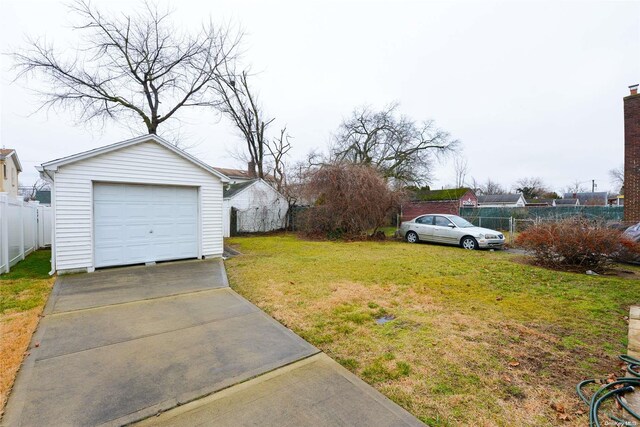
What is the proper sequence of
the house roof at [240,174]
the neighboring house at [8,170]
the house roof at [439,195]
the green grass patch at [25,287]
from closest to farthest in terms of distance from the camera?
the green grass patch at [25,287]
the neighboring house at [8,170]
the house roof at [240,174]
the house roof at [439,195]

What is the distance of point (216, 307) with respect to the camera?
15.3ft

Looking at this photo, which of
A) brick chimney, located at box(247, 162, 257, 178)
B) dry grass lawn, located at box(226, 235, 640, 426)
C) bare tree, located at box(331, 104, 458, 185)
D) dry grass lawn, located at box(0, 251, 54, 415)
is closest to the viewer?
dry grass lawn, located at box(226, 235, 640, 426)

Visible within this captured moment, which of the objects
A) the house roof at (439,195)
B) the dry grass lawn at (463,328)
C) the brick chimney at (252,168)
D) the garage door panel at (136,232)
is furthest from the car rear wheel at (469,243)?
the brick chimney at (252,168)

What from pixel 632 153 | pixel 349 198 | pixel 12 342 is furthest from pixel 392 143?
pixel 12 342

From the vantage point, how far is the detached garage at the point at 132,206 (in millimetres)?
6555

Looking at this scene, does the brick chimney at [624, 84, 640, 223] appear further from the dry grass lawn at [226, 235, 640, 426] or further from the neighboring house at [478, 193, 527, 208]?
the neighboring house at [478, 193, 527, 208]

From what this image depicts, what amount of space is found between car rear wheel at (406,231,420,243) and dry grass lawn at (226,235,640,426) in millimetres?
5380

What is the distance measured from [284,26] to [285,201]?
412 inches

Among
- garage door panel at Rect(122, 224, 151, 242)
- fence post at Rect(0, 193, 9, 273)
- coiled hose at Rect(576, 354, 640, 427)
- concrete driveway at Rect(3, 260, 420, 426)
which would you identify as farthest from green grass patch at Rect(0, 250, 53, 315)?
coiled hose at Rect(576, 354, 640, 427)

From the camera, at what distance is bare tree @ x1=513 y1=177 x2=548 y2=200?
5210 cm

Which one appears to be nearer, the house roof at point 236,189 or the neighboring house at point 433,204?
the house roof at point 236,189

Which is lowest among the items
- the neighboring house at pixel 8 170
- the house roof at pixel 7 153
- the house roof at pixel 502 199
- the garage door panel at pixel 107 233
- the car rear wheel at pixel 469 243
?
the car rear wheel at pixel 469 243

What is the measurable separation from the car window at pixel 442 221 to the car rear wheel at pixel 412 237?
126 centimetres

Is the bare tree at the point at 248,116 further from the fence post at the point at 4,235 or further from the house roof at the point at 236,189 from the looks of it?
the fence post at the point at 4,235
